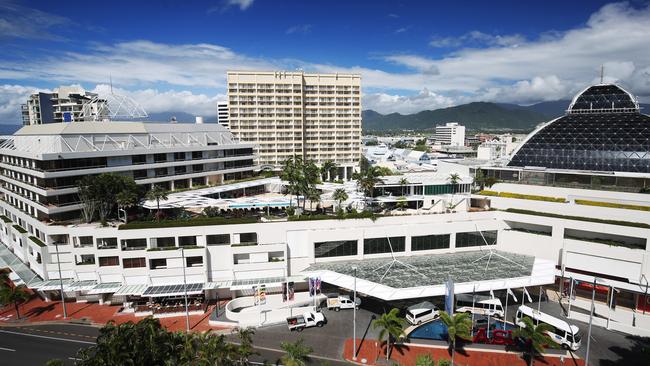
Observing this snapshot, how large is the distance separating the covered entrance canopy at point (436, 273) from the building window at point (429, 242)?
5.27 feet

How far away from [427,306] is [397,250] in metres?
12.8

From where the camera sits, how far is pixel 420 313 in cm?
5069

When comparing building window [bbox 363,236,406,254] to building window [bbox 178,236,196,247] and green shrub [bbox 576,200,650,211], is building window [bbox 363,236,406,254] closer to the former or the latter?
building window [bbox 178,236,196,247]

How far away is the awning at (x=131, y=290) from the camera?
176 ft

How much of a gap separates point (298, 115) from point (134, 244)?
309 ft

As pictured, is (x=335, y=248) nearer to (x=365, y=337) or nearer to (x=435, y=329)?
(x=365, y=337)

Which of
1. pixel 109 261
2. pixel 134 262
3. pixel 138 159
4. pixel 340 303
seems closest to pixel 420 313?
pixel 340 303

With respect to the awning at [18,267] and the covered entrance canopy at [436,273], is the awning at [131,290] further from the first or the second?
the covered entrance canopy at [436,273]

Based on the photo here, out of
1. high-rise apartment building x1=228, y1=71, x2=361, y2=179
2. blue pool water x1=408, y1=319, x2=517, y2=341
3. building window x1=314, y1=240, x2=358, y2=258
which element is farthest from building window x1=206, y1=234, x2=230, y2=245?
high-rise apartment building x1=228, y1=71, x2=361, y2=179

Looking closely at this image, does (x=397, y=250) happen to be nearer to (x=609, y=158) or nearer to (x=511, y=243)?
(x=511, y=243)

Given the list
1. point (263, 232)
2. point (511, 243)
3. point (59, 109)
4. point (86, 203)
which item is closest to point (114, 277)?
point (86, 203)

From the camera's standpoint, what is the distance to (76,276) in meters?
59.8

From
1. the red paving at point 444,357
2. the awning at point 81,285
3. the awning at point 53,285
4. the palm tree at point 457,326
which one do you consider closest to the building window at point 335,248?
the red paving at point 444,357

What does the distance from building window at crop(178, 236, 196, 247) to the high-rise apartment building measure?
264 feet
